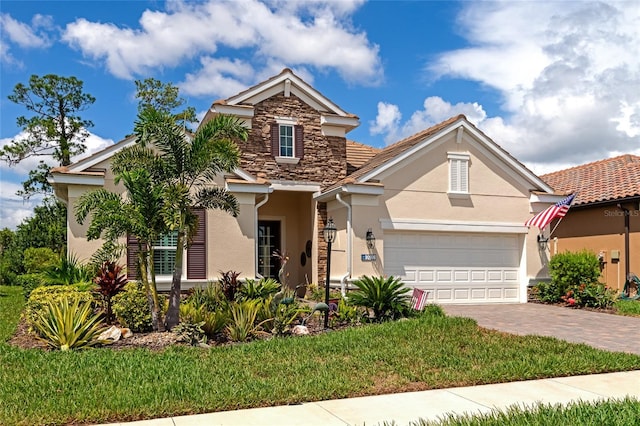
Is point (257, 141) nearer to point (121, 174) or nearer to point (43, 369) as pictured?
point (121, 174)

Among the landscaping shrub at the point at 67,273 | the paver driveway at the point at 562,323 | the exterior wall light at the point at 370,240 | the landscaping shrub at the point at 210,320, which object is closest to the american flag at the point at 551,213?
the paver driveway at the point at 562,323

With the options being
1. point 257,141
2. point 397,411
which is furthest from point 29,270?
point 397,411

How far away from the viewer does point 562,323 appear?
13.3 metres

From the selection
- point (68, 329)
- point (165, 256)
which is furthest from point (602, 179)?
Answer: point (68, 329)

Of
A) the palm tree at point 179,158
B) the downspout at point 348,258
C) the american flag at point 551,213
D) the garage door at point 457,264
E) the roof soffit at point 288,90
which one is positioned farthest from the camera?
the roof soffit at point 288,90

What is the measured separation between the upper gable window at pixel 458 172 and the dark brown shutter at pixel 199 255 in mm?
7269

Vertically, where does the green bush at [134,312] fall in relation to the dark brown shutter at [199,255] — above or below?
below

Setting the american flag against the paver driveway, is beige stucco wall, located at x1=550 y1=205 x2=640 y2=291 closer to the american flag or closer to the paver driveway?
the american flag

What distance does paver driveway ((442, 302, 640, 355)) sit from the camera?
11.0 meters

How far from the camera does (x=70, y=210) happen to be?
14.4 meters

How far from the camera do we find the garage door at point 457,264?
659 inches

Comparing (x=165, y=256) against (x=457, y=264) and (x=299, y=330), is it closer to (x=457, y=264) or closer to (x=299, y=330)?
(x=299, y=330)

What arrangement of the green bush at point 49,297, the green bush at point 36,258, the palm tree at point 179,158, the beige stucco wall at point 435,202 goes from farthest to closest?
the green bush at point 36,258, the beige stucco wall at point 435,202, the green bush at point 49,297, the palm tree at point 179,158

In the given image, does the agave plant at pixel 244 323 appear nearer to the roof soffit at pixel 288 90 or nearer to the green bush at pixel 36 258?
the roof soffit at pixel 288 90
